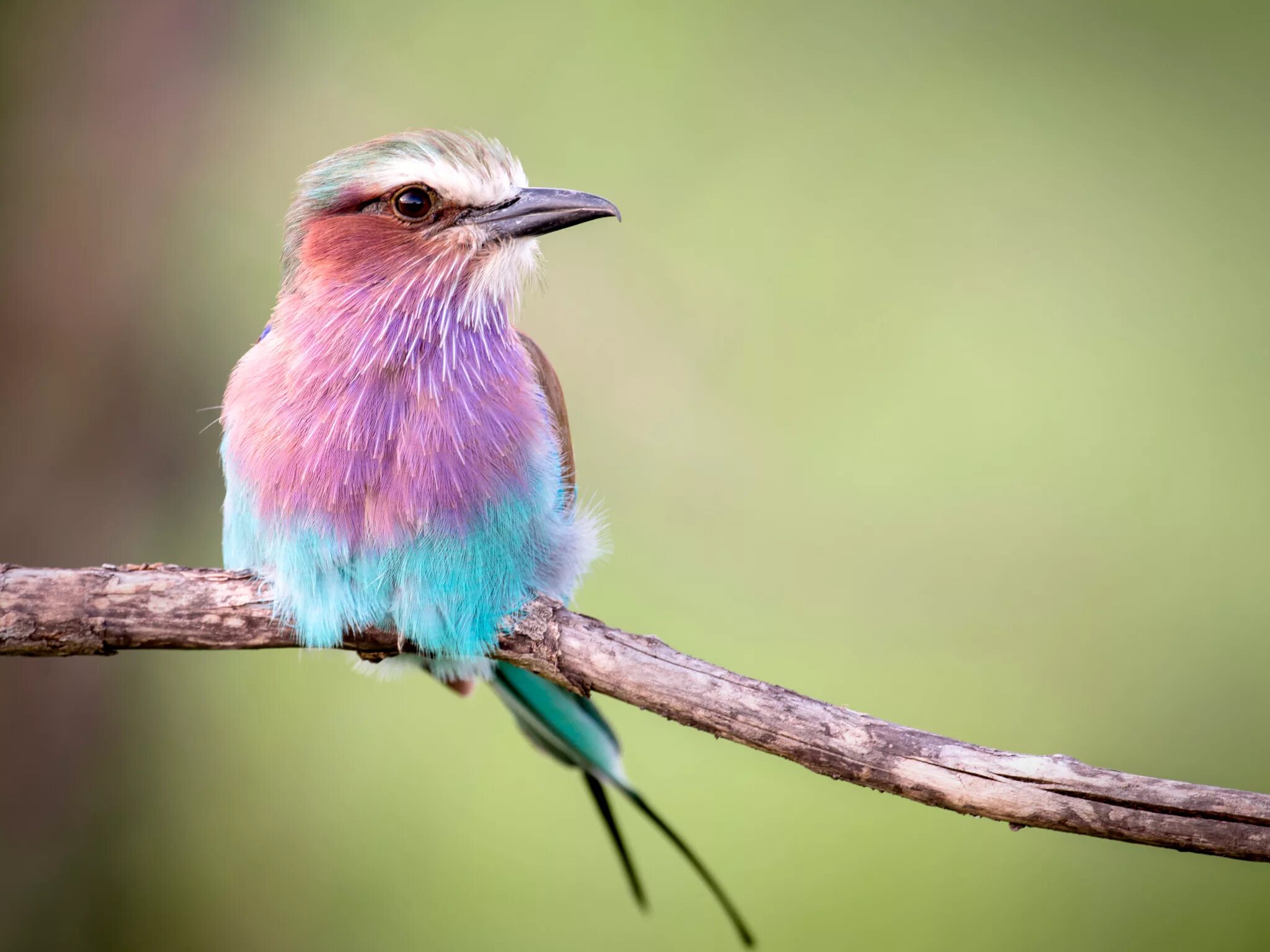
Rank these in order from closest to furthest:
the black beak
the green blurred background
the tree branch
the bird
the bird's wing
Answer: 1. the tree branch
2. the bird
3. the black beak
4. the bird's wing
5. the green blurred background

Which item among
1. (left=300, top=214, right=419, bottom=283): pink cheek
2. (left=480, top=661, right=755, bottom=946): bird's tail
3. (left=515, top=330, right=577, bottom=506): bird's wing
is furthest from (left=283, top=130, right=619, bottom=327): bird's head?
(left=480, top=661, right=755, bottom=946): bird's tail

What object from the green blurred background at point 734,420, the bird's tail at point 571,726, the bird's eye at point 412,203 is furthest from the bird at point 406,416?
the green blurred background at point 734,420

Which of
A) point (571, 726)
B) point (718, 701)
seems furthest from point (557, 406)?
point (718, 701)

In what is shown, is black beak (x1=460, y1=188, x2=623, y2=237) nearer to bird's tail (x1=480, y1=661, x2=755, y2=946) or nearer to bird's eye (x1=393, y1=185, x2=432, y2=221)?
bird's eye (x1=393, y1=185, x2=432, y2=221)

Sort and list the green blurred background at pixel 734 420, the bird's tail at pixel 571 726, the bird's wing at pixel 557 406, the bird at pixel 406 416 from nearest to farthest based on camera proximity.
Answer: the bird at pixel 406 416, the bird's wing at pixel 557 406, the bird's tail at pixel 571 726, the green blurred background at pixel 734 420

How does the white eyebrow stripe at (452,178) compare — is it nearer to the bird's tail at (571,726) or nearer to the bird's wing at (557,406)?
the bird's wing at (557,406)

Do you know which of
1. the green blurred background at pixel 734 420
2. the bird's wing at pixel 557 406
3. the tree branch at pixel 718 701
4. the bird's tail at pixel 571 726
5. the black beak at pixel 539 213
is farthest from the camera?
the green blurred background at pixel 734 420
